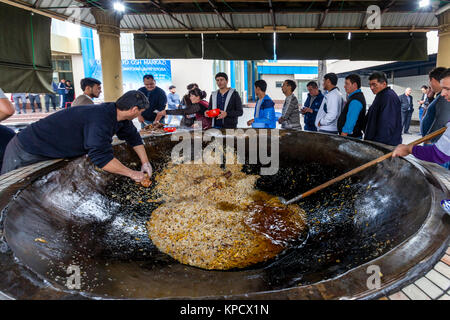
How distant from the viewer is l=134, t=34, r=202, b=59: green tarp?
603cm

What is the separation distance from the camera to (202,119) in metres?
3.94

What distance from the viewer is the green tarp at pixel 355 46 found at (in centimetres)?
564

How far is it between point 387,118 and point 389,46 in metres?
3.89

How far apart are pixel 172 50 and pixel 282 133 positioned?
14.3ft

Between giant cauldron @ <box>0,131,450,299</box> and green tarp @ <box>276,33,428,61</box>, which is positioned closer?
giant cauldron @ <box>0,131,450,299</box>

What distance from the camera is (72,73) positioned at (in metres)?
14.9

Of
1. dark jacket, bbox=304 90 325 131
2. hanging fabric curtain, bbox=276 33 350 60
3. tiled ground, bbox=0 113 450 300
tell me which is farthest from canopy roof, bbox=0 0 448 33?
tiled ground, bbox=0 113 450 300

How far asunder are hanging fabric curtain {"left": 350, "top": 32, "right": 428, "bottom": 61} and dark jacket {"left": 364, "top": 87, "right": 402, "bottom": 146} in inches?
138

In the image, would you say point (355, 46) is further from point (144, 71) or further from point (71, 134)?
point (144, 71)

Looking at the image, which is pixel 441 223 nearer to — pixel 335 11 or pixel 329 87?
pixel 329 87

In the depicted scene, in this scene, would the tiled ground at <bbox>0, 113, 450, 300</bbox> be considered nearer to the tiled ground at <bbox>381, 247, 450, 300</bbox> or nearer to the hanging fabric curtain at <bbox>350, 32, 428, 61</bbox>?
the tiled ground at <bbox>381, 247, 450, 300</bbox>

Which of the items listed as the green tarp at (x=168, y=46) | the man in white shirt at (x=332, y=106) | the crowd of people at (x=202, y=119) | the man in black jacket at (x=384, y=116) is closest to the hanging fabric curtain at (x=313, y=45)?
the green tarp at (x=168, y=46)

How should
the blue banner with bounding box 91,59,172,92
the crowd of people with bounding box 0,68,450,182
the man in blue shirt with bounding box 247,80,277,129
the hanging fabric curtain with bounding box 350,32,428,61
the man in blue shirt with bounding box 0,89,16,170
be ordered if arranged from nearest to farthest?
1. the crowd of people with bounding box 0,68,450,182
2. the man in blue shirt with bounding box 0,89,16,170
3. the man in blue shirt with bounding box 247,80,277,129
4. the hanging fabric curtain with bounding box 350,32,428,61
5. the blue banner with bounding box 91,59,172,92

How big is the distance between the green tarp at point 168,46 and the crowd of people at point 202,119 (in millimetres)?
1902
